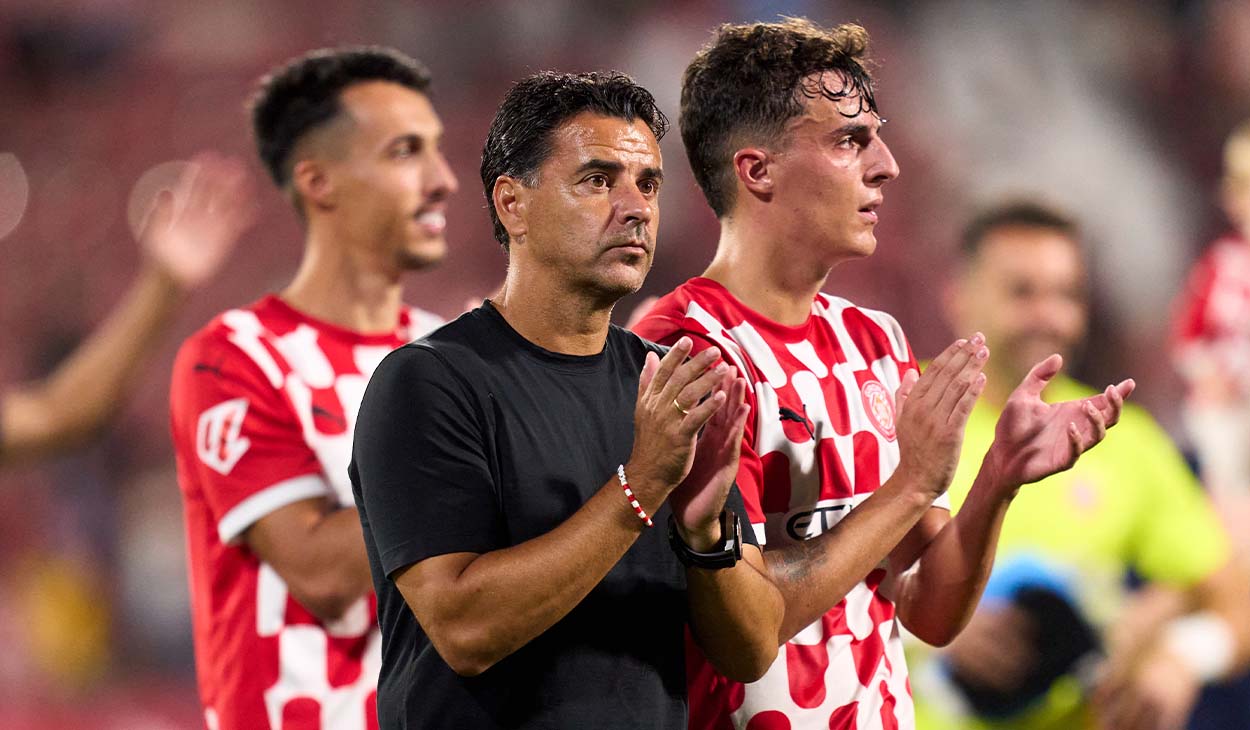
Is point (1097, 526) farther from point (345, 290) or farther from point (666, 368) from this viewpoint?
point (666, 368)

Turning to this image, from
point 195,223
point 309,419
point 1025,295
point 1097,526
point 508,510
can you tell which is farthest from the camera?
point 1025,295

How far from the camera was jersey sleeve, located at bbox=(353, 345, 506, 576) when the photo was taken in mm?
1688

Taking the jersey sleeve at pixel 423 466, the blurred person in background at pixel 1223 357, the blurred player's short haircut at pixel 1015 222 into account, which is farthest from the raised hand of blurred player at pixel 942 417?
the blurred person in background at pixel 1223 357

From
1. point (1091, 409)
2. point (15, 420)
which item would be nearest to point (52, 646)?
point (15, 420)

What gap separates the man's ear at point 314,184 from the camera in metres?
3.39

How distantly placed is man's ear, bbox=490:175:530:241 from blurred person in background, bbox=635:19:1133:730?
404mm

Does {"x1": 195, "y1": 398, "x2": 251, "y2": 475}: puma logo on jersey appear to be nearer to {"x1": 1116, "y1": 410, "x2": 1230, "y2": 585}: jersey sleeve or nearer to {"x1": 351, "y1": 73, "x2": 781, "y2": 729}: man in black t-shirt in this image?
{"x1": 351, "y1": 73, "x2": 781, "y2": 729}: man in black t-shirt

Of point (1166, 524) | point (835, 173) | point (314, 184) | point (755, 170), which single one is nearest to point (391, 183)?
point (314, 184)

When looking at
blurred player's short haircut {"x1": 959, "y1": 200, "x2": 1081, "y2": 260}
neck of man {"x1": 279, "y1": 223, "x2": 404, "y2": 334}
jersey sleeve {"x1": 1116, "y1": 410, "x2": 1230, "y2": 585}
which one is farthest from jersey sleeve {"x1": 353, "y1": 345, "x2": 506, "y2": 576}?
blurred player's short haircut {"x1": 959, "y1": 200, "x2": 1081, "y2": 260}

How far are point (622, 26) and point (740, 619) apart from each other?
5243 mm

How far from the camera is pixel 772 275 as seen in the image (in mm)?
2432

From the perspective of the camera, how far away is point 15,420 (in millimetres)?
4117

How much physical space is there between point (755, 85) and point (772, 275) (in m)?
0.34

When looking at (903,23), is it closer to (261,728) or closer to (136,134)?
(136,134)
